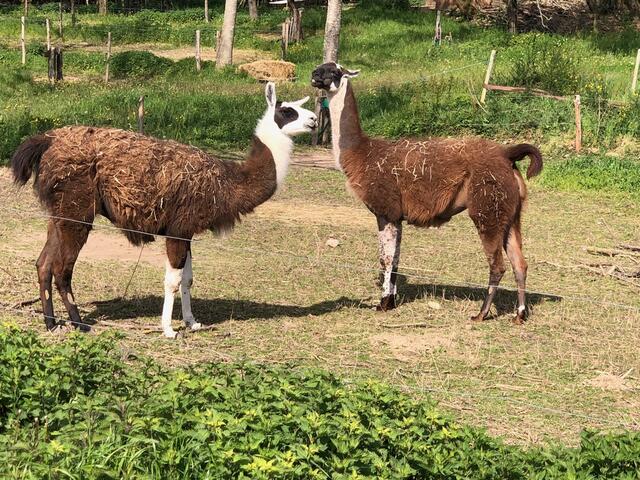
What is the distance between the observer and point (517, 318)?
10398mm

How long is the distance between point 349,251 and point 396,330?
120 inches

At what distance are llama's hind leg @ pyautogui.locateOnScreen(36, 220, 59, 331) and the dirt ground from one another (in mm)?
290

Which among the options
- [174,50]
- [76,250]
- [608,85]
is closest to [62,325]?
[76,250]

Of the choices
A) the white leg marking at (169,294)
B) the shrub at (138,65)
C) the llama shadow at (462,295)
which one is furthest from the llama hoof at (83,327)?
the shrub at (138,65)

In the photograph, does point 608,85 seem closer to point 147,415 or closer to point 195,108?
point 195,108

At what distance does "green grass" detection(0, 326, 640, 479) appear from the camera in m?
5.41

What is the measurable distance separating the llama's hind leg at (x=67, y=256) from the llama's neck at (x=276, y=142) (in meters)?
1.86

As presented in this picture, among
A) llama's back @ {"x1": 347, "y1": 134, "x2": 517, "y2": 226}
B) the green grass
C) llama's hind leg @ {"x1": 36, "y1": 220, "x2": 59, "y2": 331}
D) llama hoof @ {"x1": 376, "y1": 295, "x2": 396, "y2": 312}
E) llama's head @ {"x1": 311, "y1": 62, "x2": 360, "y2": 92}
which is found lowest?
llama hoof @ {"x1": 376, "y1": 295, "x2": 396, "y2": 312}

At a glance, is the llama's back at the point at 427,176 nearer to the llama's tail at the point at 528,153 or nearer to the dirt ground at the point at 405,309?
the llama's tail at the point at 528,153

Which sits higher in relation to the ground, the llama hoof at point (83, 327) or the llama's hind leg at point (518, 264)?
the llama's hind leg at point (518, 264)

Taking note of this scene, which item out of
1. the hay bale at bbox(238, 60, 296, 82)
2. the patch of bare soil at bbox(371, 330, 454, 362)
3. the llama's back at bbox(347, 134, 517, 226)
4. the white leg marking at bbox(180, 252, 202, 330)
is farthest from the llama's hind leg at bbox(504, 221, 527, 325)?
the hay bale at bbox(238, 60, 296, 82)

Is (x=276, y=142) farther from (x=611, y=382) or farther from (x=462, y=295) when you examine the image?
(x=611, y=382)

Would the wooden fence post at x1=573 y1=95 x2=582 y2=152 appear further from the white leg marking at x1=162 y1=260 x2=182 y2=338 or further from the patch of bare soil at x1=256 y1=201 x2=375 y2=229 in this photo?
the white leg marking at x1=162 y1=260 x2=182 y2=338

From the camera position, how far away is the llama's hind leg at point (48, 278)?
927 cm
